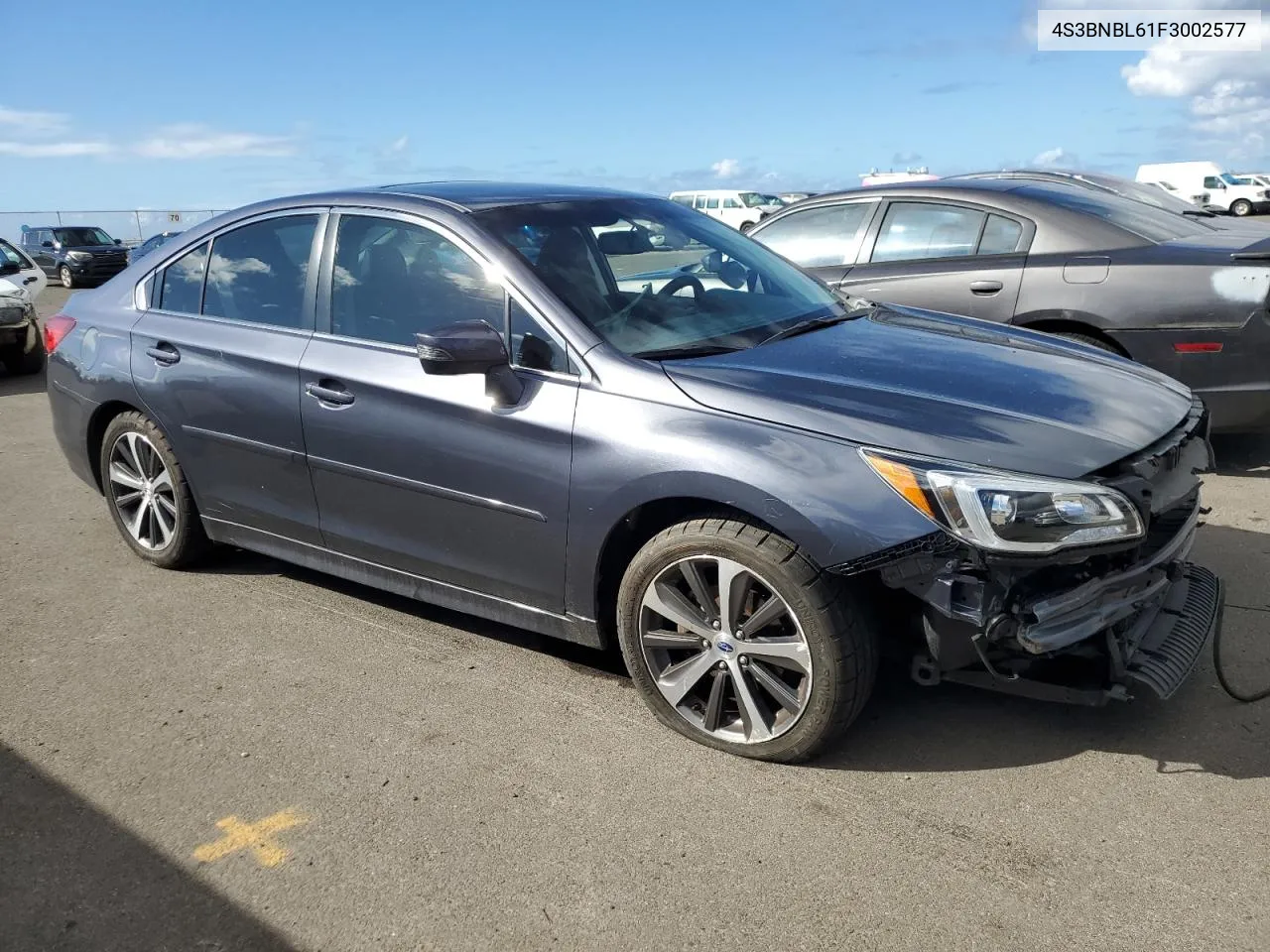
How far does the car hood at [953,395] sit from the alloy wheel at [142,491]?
273 cm

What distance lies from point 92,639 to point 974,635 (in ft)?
11.2

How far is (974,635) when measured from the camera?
2.83 m

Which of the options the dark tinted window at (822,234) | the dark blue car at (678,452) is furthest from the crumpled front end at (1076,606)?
the dark tinted window at (822,234)

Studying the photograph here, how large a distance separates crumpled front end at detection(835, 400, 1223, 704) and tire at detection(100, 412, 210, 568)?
3156mm

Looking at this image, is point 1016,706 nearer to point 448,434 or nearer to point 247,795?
point 448,434

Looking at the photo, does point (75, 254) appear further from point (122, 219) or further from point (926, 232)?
point (926, 232)

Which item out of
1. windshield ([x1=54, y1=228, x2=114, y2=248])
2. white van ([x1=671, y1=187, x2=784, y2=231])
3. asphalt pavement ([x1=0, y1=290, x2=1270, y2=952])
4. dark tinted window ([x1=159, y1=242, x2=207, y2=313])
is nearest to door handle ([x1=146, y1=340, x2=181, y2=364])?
dark tinted window ([x1=159, y1=242, x2=207, y2=313])

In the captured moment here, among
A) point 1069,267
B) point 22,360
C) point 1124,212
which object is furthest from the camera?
point 22,360

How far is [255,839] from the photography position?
295 cm

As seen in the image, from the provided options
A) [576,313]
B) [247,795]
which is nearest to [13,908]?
[247,795]

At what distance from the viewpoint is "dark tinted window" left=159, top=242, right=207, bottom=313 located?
15.3 feet

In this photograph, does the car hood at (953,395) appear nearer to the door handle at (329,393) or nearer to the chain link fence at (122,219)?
the door handle at (329,393)

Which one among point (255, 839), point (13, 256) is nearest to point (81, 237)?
point (13, 256)

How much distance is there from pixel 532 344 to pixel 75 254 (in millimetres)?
28759
